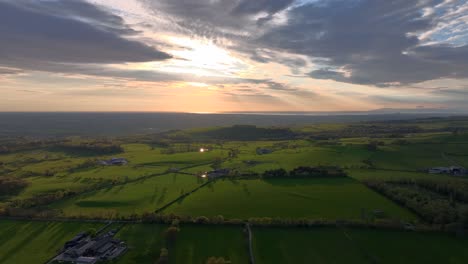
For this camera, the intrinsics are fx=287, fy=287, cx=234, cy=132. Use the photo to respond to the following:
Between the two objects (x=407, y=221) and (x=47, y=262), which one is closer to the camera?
(x=47, y=262)

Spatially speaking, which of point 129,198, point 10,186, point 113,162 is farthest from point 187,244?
point 113,162

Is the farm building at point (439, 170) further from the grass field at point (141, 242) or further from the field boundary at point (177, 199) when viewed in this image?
the grass field at point (141, 242)

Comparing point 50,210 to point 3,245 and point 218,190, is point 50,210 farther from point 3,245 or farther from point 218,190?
point 218,190

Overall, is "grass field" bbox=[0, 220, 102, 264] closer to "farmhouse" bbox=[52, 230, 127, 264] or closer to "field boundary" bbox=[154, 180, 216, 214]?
"farmhouse" bbox=[52, 230, 127, 264]

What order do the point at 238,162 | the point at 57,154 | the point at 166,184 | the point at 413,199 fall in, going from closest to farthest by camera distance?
1. the point at 413,199
2. the point at 166,184
3. the point at 238,162
4. the point at 57,154

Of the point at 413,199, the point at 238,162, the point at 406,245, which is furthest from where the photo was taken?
the point at 238,162

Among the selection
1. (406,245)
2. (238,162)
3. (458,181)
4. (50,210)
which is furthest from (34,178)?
(458,181)
